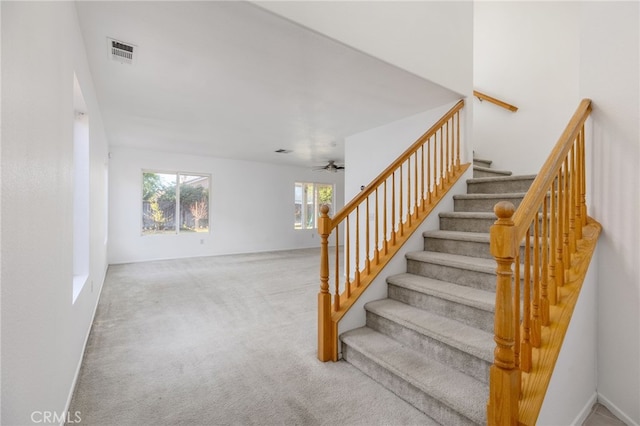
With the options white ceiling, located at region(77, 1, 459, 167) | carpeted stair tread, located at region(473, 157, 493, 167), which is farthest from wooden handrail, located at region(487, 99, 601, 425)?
carpeted stair tread, located at region(473, 157, 493, 167)

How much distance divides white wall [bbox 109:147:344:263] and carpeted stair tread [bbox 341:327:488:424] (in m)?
5.80

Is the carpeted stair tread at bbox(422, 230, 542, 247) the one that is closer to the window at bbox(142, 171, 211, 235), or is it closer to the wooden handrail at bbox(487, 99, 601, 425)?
the wooden handrail at bbox(487, 99, 601, 425)

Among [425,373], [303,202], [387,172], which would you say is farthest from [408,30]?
[303,202]

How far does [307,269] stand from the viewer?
5.71m

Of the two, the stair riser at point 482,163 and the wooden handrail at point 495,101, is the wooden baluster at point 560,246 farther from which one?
the wooden handrail at point 495,101

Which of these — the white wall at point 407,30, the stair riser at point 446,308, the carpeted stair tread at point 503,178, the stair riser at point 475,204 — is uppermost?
the white wall at point 407,30

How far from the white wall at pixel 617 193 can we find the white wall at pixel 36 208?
2.97 m

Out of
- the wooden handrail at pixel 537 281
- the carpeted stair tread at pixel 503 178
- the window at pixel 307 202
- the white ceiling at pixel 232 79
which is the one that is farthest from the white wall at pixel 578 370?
the window at pixel 307 202

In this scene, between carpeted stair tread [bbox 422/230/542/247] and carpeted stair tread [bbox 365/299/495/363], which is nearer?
carpeted stair tread [bbox 365/299/495/363]

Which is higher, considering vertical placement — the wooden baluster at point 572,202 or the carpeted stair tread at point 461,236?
the wooden baluster at point 572,202

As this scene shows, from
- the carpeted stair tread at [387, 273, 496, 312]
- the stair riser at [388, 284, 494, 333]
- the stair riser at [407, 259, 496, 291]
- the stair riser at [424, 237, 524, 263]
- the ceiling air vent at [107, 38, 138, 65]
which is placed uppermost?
the ceiling air vent at [107, 38, 138, 65]

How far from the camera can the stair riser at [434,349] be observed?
171 centimetres

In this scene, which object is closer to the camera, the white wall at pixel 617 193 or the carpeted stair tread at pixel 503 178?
the white wall at pixel 617 193

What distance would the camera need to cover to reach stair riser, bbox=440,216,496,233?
2.71 metres
